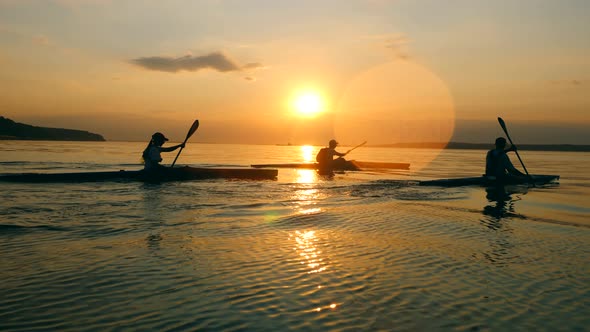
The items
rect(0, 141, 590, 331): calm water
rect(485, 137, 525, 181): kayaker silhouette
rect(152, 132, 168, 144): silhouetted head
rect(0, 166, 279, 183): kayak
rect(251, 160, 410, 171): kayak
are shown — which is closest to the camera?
rect(0, 141, 590, 331): calm water

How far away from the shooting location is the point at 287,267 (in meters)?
6.60

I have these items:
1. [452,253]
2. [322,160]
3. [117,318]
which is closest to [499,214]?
[452,253]

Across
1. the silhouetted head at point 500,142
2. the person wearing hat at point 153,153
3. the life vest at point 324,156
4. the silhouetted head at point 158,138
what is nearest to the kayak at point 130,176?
the person wearing hat at point 153,153

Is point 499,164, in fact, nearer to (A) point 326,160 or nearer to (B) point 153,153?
(A) point 326,160

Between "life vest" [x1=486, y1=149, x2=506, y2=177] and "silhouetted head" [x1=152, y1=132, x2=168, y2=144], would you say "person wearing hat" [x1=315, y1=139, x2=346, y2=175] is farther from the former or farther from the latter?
"silhouetted head" [x1=152, y1=132, x2=168, y2=144]

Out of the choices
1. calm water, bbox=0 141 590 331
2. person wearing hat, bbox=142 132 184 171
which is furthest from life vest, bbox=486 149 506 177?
person wearing hat, bbox=142 132 184 171

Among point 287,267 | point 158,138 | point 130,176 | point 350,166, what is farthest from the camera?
point 350,166

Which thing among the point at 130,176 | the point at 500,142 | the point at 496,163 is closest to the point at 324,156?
the point at 496,163

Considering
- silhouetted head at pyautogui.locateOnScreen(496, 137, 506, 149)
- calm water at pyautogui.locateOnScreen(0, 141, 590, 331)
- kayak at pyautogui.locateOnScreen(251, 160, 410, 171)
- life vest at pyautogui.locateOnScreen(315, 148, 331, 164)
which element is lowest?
calm water at pyautogui.locateOnScreen(0, 141, 590, 331)

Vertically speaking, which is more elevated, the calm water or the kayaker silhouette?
the kayaker silhouette

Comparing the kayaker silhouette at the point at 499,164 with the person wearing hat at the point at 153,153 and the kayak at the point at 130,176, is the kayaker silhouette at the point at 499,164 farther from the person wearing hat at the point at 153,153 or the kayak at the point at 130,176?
→ the person wearing hat at the point at 153,153

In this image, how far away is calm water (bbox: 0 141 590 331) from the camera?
464cm

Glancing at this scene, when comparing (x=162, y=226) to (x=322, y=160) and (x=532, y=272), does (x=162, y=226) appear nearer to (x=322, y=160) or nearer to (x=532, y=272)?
(x=532, y=272)

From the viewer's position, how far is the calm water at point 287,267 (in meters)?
4.64
